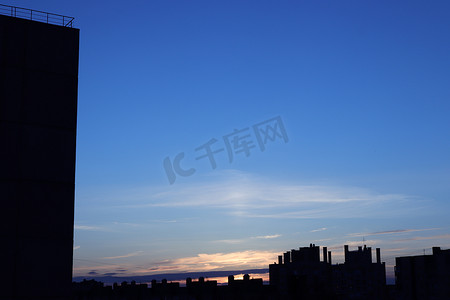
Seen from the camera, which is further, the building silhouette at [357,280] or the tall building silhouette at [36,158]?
the building silhouette at [357,280]

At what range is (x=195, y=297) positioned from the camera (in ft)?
426

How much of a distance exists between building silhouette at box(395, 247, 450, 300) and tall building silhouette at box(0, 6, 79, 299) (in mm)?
93701

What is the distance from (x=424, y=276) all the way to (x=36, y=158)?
100141mm

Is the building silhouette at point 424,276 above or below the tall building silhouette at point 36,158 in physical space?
below

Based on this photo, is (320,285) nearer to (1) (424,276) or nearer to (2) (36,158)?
(1) (424,276)

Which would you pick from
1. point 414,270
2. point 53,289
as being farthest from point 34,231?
point 414,270

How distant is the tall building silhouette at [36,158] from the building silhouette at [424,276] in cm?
9370

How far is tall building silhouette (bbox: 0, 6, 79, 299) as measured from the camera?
1179 inches

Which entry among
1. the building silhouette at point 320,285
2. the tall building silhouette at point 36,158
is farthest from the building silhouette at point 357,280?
the tall building silhouette at point 36,158

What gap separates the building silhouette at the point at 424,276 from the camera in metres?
108

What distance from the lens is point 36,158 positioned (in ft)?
102

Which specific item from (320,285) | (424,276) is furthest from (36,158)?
(320,285)

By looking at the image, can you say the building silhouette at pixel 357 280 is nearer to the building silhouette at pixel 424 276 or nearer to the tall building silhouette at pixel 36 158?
the building silhouette at pixel 424 276

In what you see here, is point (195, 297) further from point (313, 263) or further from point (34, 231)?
point (34, 231)
